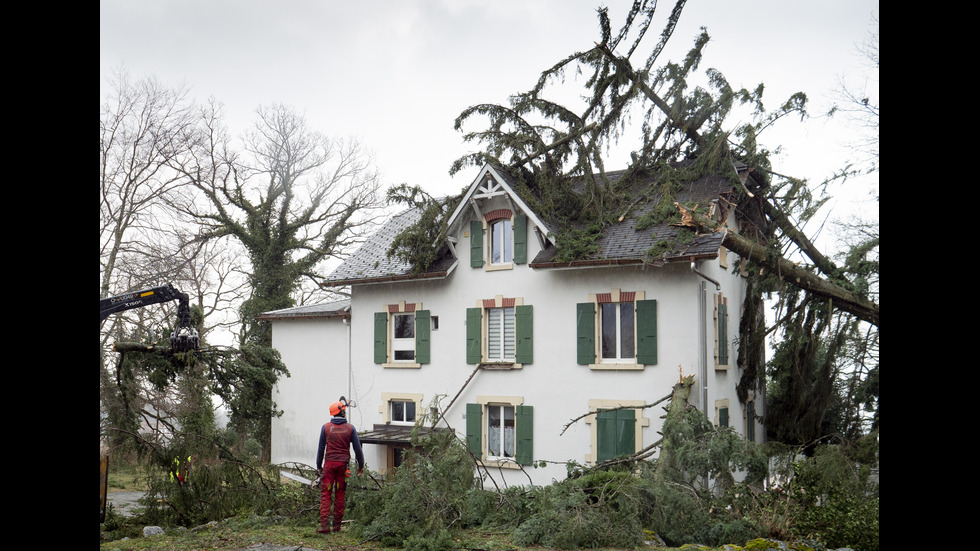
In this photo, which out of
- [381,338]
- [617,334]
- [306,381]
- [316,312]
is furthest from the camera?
[316,312]

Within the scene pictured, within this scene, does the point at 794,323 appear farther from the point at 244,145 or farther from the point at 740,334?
the point at 244,145

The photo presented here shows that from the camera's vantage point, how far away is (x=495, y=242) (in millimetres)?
14438

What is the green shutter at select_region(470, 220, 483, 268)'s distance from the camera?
14422 mm

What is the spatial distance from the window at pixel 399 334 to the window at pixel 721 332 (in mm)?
5473

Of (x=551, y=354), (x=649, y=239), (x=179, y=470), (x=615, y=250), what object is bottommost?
(x=179, y=470)

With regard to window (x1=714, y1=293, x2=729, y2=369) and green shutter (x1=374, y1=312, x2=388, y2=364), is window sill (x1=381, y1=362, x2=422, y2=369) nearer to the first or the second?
green shutter (x1=374, y1=312, x2=388, y2=364)

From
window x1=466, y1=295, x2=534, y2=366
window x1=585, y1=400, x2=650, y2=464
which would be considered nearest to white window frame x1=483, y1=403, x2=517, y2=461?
window x1=466, y1=295, x2=534, y2=366

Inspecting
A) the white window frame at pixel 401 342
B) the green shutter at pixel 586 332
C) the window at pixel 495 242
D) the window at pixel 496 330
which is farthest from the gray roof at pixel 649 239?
the white window frame at pixel 401 342

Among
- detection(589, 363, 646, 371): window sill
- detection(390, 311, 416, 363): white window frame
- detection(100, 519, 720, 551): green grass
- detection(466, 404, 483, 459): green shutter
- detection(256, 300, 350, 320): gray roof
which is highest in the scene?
detection(256, 300, 350, 320): gray roof

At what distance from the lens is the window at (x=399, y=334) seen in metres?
→ 15.1

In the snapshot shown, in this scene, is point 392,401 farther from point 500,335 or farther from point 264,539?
point 264,539

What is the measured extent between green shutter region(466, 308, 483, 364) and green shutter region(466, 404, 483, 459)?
0.86m

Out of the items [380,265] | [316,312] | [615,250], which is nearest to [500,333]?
Answer: [615,250]

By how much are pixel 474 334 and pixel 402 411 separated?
7.62ft
